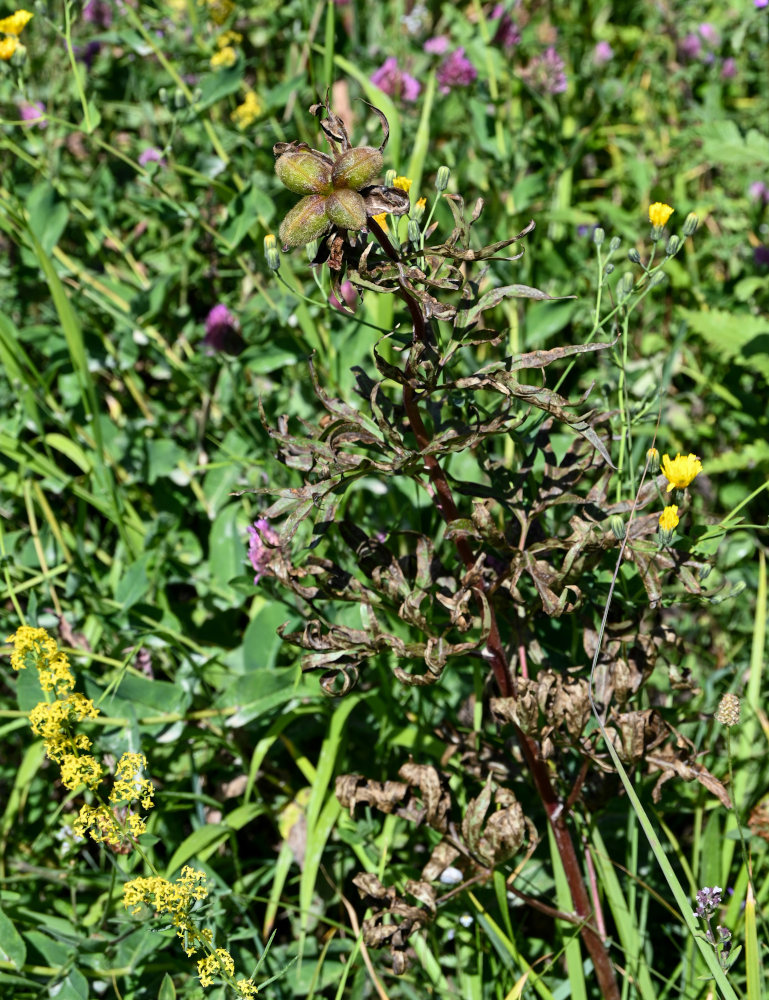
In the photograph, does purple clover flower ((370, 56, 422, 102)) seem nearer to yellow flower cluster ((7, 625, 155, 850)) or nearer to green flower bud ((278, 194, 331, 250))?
green flower bud ((278, 194, 331, 250))

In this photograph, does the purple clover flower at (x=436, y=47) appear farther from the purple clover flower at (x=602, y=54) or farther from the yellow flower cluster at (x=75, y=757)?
the yellow flower cluster at (x=75, y=757)

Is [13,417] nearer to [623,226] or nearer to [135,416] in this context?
[135,416]

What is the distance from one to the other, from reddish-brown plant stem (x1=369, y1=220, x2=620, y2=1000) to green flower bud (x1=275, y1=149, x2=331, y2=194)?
0.94 feet

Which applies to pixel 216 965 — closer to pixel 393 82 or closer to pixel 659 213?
pixel 659 213

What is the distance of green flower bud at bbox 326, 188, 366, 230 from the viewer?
43.3 inches

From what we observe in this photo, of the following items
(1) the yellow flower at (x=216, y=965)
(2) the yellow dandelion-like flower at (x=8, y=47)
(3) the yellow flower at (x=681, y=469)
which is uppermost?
(2) the yellow dandelion-like flower at (x=8, y=47)

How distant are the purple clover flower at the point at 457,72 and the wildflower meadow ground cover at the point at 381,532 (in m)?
0.02

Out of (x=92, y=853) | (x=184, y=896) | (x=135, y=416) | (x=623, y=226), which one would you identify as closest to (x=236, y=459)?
(x=135, y=416)

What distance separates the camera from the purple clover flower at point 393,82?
288cm

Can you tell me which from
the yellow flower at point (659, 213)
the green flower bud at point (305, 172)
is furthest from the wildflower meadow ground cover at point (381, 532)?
the yellow flower at point (659, 213)

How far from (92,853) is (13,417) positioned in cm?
103

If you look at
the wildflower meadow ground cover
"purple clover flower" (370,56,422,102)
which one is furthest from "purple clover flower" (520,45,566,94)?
"purple clover flower" (370,56,422,102)

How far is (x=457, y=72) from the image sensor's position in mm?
2793

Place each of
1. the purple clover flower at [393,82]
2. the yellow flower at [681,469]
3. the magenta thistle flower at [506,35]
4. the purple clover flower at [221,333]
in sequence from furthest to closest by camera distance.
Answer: the purple clover flower at [393,82] → the magenta thistle flower at [506,35] → the purple clover flower at [221,333] → the yellow flower at [681,469]
